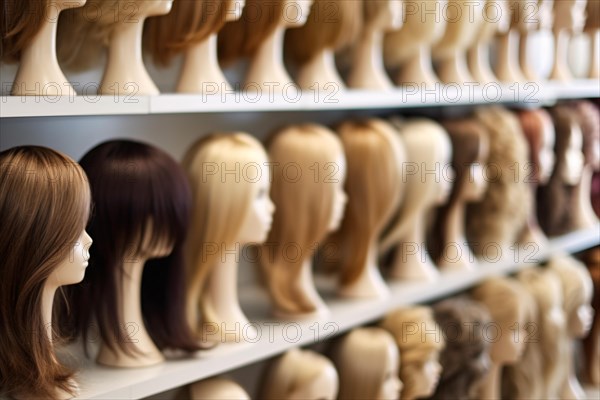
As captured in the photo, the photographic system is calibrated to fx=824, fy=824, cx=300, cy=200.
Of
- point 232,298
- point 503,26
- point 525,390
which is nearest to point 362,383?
point 232,298

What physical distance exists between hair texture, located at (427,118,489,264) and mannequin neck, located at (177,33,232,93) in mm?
698

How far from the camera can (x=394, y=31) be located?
179 cm

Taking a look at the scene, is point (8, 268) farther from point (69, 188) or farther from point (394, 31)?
point (394, 31)

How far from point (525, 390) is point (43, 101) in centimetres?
139

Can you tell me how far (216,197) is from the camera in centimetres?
135

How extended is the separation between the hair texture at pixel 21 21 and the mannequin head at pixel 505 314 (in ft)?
3.92

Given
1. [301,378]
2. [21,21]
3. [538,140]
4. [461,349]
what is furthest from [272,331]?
[538,140]

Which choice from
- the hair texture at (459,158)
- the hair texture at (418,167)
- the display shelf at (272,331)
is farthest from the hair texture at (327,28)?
the display shelf at (272,331)

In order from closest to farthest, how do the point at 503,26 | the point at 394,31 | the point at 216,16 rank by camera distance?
1. the point at 216,16
2. the point at 394,31
3. the point at 503,26

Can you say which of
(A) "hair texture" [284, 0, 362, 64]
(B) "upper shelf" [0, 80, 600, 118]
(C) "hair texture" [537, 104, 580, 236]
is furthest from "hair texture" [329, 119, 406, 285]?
(C) "hair texture" [537, 104, 580, 236]

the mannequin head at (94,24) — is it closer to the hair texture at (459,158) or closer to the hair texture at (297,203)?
the hair texture at (297,203)

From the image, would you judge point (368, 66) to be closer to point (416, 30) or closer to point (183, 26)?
point (416, 30)

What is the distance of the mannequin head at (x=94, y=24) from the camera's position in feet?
3.92

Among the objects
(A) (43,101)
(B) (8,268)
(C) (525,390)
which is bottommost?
(C) (525,390)
